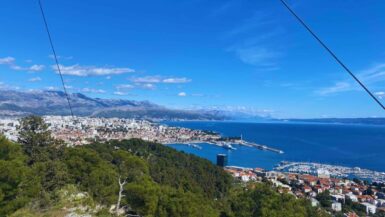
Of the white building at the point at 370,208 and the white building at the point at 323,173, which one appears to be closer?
the white building at the point at 370,208

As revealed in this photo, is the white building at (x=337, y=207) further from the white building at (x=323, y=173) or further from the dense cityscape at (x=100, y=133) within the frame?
the dense cityscape at (x=100, y=133)

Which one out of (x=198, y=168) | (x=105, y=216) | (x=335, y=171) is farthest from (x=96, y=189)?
(x=335, y=171)

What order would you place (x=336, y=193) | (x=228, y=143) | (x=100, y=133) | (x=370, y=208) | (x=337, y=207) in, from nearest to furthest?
1. (x=337, y=207)
2. (x=370, y=208)
3. (x=336, y=193)
4. (x=100, y=133)
5. (x=228, y=143)

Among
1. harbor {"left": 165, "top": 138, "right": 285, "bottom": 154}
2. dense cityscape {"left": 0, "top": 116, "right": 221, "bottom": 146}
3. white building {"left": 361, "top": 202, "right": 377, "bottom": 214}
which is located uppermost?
dense cityscape {"left": 0, "top": 116, "right": 221, "bottom": 146}

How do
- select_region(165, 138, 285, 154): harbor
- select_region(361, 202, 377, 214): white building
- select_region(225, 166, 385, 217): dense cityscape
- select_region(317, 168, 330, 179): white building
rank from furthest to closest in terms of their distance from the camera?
1. select_region(165, 138, 285, 154): harbor
2. select_region(317, 168, 330, 179): white building
3. select_region(225, 166, 385, 217): dense cityscape
4. select_region(361, 202, 377, 214): white building

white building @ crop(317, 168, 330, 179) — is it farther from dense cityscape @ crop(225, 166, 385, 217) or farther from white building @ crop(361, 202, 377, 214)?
white building @ crop(361, 202, 377, 214)

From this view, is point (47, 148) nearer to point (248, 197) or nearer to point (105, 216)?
point (105, 216)

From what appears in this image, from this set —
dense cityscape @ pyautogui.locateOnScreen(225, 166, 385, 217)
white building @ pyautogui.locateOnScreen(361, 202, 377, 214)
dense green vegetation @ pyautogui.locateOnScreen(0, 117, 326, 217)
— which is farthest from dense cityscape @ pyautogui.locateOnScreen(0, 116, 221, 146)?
white building @ pyautogui.locateOnScreen(361, 202, 377, 214)

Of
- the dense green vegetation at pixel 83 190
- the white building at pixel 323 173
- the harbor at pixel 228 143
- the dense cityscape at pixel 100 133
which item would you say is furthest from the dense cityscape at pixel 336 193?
the harbor at pixel 228 143

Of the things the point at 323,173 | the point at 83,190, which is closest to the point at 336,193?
the point at 323,173

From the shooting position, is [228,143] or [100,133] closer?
[100,133]

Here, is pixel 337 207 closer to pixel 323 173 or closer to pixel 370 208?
pixel 370 208
